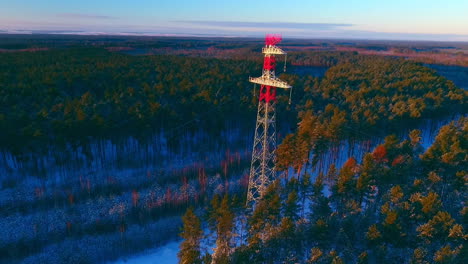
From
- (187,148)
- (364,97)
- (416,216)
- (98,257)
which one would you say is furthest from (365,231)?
(364,97)

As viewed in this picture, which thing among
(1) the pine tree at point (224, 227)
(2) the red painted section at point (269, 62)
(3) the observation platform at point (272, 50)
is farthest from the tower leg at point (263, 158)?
(1) the pine tree at point (224, 227)

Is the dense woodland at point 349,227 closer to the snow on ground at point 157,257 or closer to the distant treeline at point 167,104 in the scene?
the snow on ground at point 157,257

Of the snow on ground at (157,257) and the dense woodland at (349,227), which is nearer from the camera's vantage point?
the dense woodland at (349,227)

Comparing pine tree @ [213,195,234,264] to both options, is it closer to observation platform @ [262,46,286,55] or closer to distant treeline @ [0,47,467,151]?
observation platform @ [262,46,286,55]

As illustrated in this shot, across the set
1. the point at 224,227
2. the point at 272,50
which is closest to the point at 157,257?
the point at 224,227

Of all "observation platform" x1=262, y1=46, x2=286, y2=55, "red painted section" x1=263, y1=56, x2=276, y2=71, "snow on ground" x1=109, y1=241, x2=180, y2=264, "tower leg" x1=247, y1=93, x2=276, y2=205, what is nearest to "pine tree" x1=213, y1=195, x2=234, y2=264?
"tower leg" x1=247, y1=93, x2=276, y2=205

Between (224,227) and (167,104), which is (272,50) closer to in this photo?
(224,227)

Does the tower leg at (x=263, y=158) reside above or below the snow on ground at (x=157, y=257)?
above

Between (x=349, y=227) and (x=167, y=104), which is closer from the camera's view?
(x=349, y=227)

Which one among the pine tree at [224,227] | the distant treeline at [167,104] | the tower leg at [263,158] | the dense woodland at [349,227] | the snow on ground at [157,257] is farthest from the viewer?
the distant treeline at [167,104]
